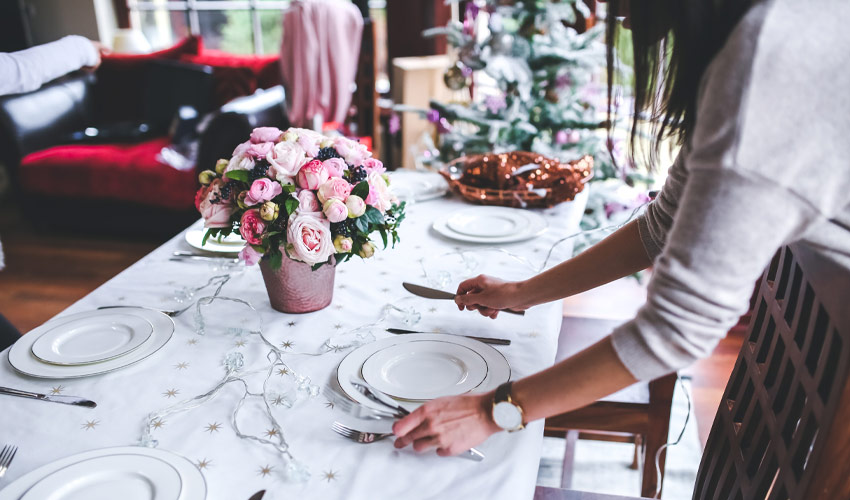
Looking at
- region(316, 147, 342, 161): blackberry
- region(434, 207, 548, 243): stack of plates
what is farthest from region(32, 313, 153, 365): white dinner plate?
region(434, 207, 548, 243): stack of plates

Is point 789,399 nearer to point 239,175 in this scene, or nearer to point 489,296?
point 489,296

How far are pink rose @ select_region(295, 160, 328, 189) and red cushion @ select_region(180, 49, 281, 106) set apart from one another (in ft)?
10.7

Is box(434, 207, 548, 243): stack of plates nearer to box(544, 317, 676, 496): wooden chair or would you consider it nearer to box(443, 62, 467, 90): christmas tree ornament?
box(544, 317, 676, 496): wooden chair

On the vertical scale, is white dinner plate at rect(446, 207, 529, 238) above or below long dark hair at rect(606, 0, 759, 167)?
below

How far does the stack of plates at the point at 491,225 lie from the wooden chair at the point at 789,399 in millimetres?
492

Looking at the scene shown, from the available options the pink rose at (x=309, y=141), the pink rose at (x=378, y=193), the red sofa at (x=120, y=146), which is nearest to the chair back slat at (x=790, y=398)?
Answer: the pink rose at (x=378, y=193)

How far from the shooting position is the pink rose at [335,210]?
0.89 m

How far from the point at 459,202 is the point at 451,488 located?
100cm

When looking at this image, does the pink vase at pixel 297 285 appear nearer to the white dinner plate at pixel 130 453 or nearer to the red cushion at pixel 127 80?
the white dinner plate at pixel 130 453

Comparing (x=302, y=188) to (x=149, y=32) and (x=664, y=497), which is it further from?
(x=149, y=32)

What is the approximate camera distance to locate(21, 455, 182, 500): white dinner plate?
62 centimetres

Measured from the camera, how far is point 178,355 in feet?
2.97

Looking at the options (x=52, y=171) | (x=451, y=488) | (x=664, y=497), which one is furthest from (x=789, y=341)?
(x=52, y=171)

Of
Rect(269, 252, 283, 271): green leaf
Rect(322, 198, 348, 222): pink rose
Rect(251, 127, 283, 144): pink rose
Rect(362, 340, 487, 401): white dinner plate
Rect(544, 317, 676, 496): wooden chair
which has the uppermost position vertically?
Rect(251, 127, 283, 144): pink rose
